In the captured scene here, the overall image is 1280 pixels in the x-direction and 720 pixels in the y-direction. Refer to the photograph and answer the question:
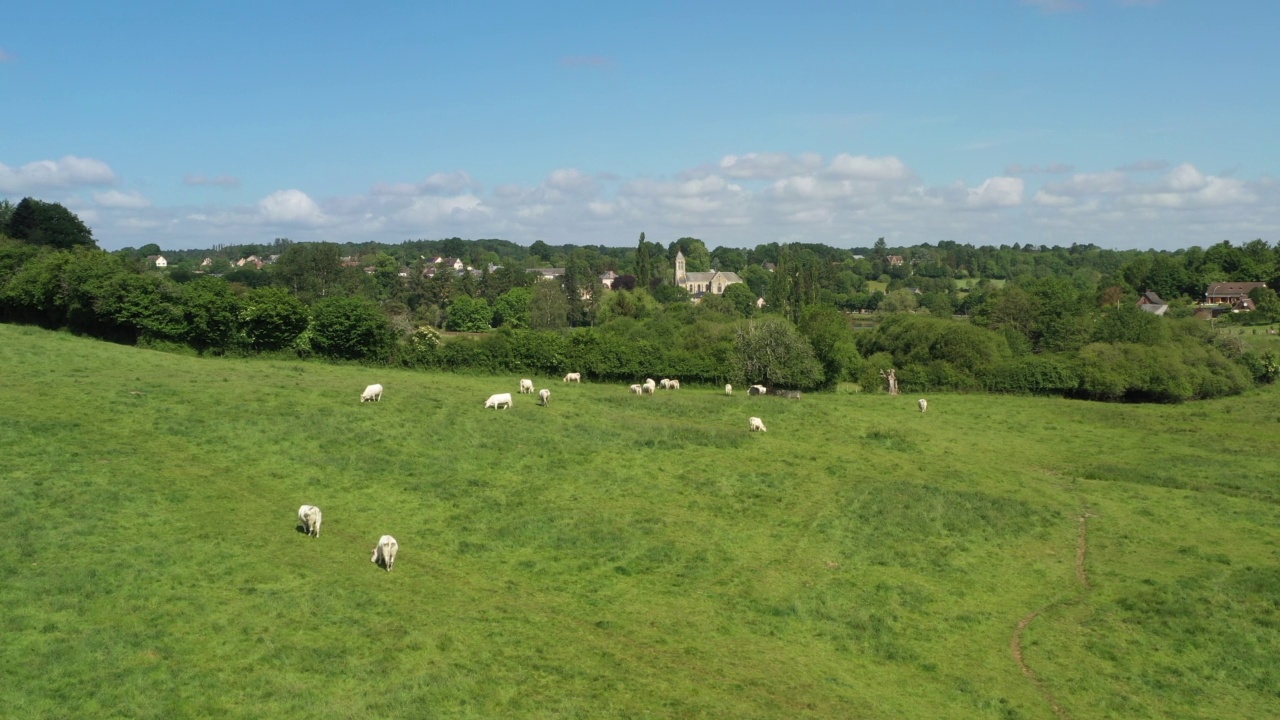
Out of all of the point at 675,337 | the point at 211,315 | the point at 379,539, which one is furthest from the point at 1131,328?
the point at 379,539

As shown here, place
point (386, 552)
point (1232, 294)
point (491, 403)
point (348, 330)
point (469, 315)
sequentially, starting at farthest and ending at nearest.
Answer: point (1232, 294)
point (469, 315)
point (348, 330)
point (491, 403)
point (386, 552)

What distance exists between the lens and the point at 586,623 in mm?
21234

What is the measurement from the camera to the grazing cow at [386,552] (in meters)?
23.2

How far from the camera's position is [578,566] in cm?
2472

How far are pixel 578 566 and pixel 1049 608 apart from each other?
1303cm

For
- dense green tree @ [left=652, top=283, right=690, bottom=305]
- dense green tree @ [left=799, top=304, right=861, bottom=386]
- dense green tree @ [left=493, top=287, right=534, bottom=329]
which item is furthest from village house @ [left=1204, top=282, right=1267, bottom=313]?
dense green tree @ [left=493, top=287, right=534, bottom=329]

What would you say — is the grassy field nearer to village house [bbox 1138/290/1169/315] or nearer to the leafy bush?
the leafy bush

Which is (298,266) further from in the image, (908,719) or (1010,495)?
(908,719)

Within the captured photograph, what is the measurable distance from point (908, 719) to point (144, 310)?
165 ft

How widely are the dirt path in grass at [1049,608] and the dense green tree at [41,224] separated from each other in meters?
84.1

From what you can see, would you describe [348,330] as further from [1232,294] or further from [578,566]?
[1232,294]

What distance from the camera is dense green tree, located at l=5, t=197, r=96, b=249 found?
266ft

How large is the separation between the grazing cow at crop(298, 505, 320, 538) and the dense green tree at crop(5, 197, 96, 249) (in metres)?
71.2

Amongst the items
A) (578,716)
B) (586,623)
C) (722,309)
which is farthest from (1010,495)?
(722,309)
